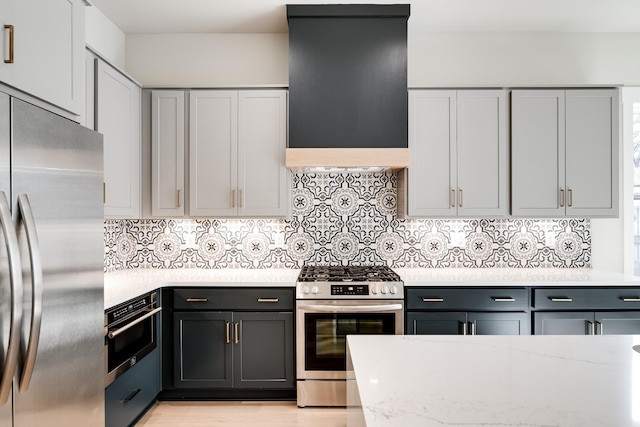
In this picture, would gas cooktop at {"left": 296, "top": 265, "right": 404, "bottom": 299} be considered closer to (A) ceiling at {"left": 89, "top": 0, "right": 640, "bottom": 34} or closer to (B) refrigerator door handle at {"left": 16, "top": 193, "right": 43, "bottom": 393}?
(B) refrigerator door handle at {"left": 16, "top": 193, "right": 43, "bottom": 393}

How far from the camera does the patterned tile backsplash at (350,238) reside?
3.44 m

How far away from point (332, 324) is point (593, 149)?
89.6 inches

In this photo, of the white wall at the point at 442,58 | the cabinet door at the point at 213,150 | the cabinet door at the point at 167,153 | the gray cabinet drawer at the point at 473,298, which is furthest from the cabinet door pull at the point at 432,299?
the cabinet door at the point at 167,153

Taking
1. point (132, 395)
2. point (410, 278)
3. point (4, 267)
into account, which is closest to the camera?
point (4, 267)

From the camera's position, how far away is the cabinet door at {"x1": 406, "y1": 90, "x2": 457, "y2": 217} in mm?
3104

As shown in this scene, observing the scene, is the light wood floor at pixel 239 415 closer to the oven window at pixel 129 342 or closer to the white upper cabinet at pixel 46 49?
the oven window at pixel 129 342

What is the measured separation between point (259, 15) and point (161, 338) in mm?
2414

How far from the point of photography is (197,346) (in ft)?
9.44

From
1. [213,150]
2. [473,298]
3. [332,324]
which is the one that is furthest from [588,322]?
[213,150]

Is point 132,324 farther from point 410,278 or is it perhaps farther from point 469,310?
point 469,310

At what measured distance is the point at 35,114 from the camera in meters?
1.41

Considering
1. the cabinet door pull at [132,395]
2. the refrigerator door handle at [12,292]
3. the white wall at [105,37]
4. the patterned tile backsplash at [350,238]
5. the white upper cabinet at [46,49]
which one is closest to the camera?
the refrigerator door handle at [12,292]

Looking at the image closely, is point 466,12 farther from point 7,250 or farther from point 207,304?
point 7,250

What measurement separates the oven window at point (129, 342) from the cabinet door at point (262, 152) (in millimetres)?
998
